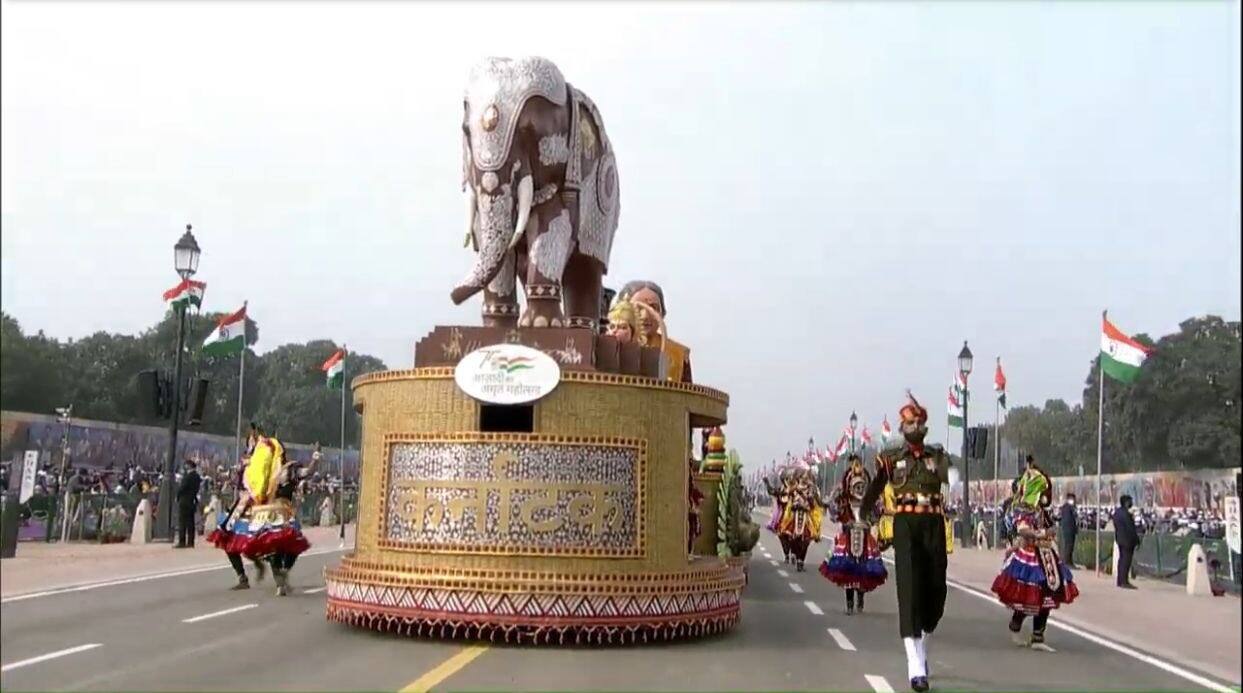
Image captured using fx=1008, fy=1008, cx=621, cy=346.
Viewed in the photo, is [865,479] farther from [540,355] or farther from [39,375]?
[39,375]

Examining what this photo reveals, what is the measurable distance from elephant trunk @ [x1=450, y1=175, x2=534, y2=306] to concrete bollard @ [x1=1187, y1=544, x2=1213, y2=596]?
45.0ft

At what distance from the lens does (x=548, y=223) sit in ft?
34.6

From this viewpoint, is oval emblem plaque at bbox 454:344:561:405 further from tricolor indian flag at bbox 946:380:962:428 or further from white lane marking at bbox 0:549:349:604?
tricolor indian flag at bbox 946:380:962:428

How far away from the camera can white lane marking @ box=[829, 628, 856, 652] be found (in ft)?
29.9

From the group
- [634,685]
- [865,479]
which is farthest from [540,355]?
[865,479]

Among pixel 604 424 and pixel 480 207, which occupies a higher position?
pixel 480 207

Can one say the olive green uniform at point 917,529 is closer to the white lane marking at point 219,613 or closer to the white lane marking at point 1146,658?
the white lane marking at point 1146,658

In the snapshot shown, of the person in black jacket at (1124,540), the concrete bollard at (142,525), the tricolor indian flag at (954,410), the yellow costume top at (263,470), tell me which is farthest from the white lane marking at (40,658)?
the tricolor indian flag at (954,410)

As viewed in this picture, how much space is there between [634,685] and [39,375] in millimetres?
4927

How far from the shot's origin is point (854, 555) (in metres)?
12.3

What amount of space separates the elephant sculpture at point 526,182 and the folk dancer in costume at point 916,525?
3.79 m

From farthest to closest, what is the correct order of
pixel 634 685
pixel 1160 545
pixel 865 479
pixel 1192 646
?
1. pixel 1160 545
2. pixel 865 479
3. pixel 1192 646
4. pixel 634 685

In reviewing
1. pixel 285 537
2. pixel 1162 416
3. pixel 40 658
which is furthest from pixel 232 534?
pixel 1162 416

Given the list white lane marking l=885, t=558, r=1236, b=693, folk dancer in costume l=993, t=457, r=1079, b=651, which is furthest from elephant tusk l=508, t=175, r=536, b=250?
white lane marking l=885, t=558, r=1236, b=693
